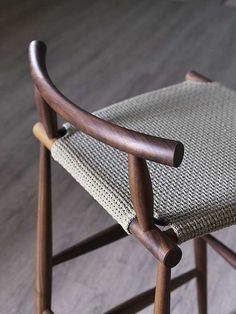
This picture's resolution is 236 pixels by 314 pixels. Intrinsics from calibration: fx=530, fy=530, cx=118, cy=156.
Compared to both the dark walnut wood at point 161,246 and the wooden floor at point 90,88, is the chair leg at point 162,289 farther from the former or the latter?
the wooden floor at point 90,88

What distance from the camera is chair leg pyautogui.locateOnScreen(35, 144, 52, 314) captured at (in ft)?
2.98

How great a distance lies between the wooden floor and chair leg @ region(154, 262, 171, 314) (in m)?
0.54

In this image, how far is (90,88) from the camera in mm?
2213

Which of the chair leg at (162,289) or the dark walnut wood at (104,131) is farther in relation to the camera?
the chair leg at (162,289)

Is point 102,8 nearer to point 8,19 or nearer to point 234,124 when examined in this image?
point 8,19

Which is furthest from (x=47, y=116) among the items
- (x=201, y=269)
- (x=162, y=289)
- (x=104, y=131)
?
(x=201, y=269)

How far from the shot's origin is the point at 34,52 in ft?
2.61

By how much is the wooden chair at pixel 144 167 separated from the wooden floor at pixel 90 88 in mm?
274

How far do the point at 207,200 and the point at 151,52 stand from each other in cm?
199

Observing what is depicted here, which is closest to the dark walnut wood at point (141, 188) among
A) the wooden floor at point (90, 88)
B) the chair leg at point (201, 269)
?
the chair leg at point (201, 269)

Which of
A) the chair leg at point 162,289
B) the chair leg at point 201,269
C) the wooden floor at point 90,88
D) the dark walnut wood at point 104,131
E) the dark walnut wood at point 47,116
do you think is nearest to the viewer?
the dark walnut wood at point 104,131

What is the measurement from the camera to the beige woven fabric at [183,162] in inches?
27.4

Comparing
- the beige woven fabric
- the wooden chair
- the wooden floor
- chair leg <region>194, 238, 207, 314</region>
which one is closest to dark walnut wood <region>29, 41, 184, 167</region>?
the wooden chair

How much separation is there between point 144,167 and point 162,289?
0.57ft
